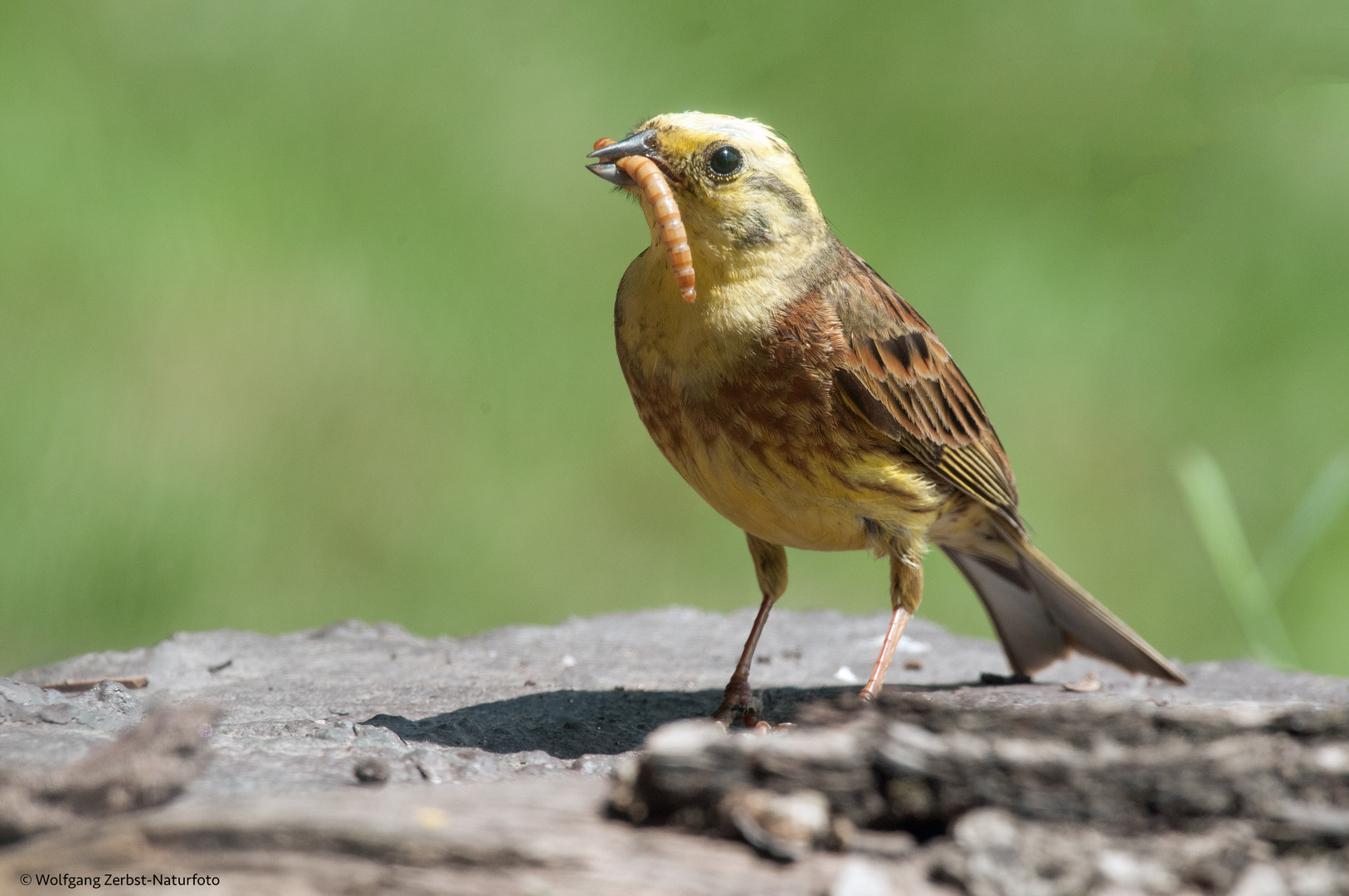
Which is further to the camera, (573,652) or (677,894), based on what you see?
(573,652)

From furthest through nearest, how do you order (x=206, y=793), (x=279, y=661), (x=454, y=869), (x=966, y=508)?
(x=279, y=661)
(x=966, y=508)
(x=206, y=793)
(x=454, y=869)

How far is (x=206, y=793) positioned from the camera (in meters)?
2.75

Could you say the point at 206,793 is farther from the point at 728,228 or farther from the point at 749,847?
the point at 728,228

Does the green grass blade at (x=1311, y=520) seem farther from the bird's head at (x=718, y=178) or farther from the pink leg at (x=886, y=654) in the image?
the bird's head at (x=718, y=178)

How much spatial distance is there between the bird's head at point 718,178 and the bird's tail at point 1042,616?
1.74m

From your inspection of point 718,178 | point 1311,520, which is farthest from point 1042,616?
point 718,178

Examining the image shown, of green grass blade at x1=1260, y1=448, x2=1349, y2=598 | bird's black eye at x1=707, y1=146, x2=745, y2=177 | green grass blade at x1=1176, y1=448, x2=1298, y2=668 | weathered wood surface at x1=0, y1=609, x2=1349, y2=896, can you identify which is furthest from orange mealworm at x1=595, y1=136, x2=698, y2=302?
green grass blade at x1=1260, y1=448, x2=1349, y2=598

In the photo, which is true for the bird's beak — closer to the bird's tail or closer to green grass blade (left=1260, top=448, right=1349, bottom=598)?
the bird's tail

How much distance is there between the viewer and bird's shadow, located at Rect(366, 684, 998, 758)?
3951 millimetres

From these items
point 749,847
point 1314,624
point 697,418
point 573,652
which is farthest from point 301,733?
point 1314,624

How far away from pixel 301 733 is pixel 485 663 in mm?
1816

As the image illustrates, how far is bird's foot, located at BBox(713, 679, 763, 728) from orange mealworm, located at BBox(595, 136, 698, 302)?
1445 millimetres

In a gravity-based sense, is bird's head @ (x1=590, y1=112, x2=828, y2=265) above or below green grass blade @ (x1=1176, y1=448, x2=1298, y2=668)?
above

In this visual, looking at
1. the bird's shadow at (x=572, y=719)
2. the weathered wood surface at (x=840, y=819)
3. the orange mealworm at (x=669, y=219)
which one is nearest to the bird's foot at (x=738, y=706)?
the bird's shadow at (x=572, y=719)
